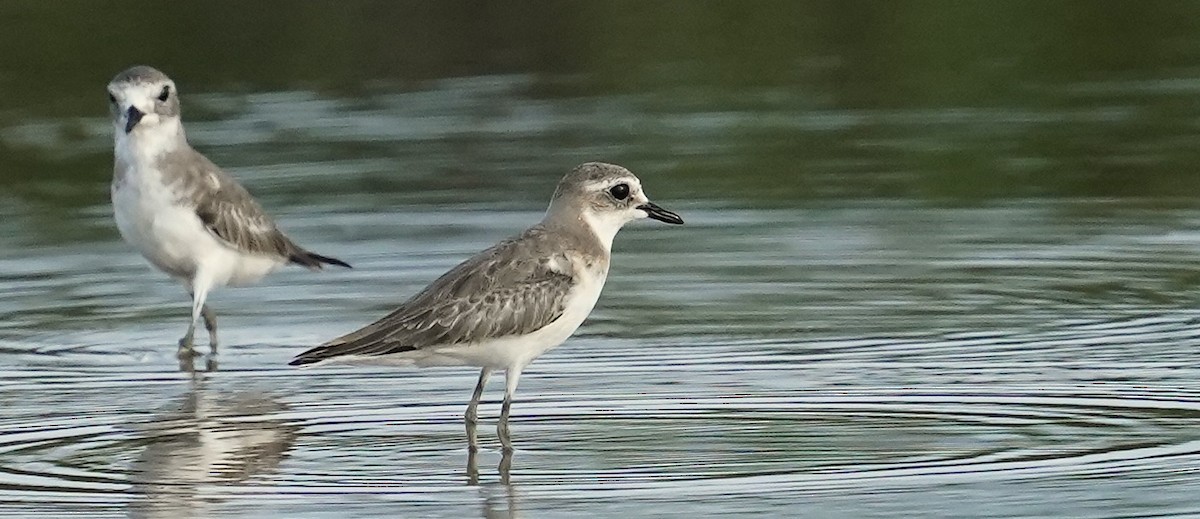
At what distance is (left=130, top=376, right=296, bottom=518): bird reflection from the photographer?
33.1 ft

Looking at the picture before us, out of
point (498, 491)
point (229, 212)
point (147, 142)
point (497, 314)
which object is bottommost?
point (498, 491)

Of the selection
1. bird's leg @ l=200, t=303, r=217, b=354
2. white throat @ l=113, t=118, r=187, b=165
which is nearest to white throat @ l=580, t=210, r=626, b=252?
bird's leg @ l=200, t=303, r=217, b=354

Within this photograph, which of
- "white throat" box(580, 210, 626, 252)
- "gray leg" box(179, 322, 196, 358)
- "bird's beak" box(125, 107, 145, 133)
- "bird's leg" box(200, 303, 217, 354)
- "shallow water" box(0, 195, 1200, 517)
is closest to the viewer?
"shallow water" box(0, 195, 1200, 517)

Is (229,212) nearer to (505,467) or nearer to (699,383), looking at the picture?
(699,383)

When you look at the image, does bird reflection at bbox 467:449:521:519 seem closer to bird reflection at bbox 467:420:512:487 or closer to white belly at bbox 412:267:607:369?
bird reflection at bbox 467:420:512:487

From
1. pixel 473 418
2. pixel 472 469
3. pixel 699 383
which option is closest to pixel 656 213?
pixel 699 383

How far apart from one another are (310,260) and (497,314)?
434cm

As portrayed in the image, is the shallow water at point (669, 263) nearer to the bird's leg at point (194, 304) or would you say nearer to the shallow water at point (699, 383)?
the shallow water at point (699, 383)

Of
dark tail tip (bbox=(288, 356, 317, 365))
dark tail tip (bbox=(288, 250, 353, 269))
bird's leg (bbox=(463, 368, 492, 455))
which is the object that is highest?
dark tail tip (bbox=(288, 250, 353, 269))

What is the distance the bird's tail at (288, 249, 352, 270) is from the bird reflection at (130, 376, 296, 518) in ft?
8.35

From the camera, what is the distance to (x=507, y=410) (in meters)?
11.2

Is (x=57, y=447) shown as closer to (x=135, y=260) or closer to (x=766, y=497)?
(x=766, y=497)

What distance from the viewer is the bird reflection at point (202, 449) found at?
33.1 ft

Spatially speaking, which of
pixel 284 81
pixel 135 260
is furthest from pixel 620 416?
pixel 284 81
